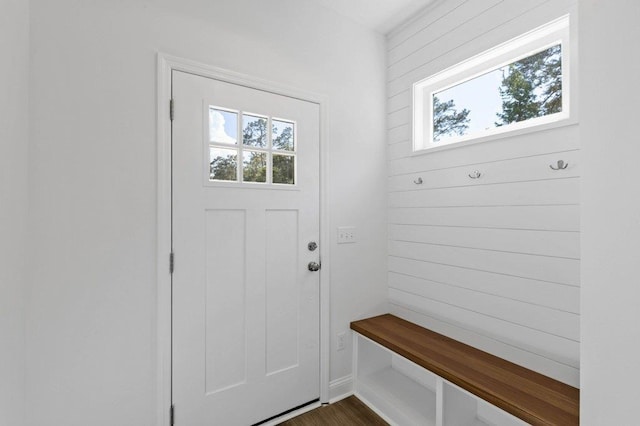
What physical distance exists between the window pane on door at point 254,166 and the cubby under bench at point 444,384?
4.10ft

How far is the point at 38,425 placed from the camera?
4.02 feet

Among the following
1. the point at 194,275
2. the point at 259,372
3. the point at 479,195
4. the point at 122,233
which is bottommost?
the point at 259,372

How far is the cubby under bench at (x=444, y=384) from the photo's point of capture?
1271 mm

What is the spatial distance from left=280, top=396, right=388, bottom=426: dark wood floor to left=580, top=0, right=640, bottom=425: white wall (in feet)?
4.38

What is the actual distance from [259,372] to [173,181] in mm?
1227

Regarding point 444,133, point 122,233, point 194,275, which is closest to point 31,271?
point 122,233

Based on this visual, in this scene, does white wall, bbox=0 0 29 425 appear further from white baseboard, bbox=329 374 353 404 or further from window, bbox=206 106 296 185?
white baseboard, bbox=329 374 353 404

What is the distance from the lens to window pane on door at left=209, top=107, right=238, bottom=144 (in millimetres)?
1654

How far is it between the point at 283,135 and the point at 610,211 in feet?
5.23

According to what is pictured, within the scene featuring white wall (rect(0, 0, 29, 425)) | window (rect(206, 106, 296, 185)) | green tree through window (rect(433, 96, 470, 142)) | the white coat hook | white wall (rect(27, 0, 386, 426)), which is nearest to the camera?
white wall (rect(0, 0, 29, 425))

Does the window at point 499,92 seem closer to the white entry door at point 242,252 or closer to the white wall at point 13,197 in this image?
the white entry door at point 242,252

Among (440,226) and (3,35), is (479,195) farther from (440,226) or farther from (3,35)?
(3,35)

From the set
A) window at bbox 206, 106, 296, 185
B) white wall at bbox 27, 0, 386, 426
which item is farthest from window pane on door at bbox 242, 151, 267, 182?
white wall at bbox 27, 0, 386, 426

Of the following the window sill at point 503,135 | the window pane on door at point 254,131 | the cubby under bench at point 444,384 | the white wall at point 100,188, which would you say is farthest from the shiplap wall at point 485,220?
the white wall at point 100,188
